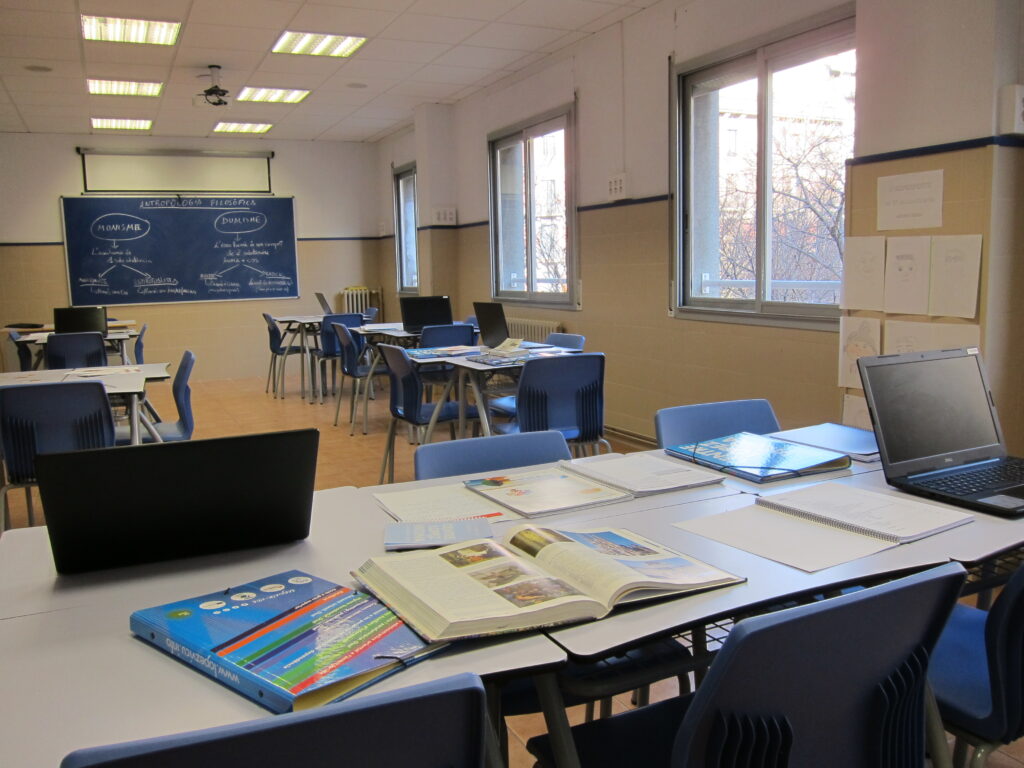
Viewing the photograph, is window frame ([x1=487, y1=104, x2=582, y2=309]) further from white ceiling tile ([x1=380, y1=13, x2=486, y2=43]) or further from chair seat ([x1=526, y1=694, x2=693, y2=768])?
chair seat ([x1=526, y1=694, x2=693, y2=768])

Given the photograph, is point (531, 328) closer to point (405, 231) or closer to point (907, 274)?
point (405, 231)

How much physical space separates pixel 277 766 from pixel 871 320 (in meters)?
3.44

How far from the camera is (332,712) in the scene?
0.80 m

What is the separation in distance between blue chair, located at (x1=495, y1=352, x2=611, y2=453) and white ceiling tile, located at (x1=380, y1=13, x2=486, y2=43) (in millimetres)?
3074

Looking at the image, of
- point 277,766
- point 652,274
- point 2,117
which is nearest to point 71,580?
point 277,766

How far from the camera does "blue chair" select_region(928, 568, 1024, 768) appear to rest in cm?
139

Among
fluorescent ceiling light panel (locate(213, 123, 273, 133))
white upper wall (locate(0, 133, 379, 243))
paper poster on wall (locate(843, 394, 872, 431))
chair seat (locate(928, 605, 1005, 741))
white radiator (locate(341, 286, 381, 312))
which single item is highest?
fluorescent ceiling light panel (locate(213, 123, 273, 133))

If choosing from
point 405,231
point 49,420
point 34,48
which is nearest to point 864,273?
point 49,420

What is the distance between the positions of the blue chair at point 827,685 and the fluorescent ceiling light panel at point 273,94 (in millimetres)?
7646

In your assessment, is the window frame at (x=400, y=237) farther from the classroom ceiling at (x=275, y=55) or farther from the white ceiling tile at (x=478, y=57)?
the white ceiling tile at (x=478, y=57)

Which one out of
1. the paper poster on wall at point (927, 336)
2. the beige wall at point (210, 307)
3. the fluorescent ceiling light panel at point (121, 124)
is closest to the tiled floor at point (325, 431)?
the beige wall at point (210, 307)

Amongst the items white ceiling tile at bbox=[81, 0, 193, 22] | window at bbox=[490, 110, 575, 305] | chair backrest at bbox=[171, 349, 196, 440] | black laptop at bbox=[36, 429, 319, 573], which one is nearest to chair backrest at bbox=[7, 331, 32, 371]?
white ceiling tile at bbox=[81, 0, 193, 22]

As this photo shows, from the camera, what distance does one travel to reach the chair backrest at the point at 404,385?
425 cm

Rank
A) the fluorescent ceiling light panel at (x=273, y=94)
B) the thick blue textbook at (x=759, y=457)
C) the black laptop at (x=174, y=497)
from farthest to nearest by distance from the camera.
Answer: the fluorescent ceiling light panel at (x=273, y=94) < the thick blue textbook at (x=759, y=457) < the black laptop at (x=174, y=497)
